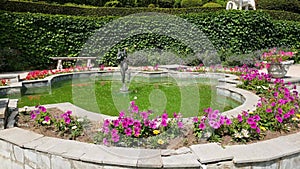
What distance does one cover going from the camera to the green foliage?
14008mm

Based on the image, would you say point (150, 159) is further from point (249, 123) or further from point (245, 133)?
point (249, 123)

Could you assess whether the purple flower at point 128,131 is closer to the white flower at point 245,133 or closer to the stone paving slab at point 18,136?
the stone paving slab at point 18,136

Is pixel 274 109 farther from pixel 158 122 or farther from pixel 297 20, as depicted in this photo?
pixel 297 20

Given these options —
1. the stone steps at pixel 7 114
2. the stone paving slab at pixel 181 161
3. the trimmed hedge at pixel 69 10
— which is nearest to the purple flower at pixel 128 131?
the stone paving slab at pixel 181 161

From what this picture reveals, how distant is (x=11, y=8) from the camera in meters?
9.95

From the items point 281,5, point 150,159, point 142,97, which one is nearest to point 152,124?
point 150,159

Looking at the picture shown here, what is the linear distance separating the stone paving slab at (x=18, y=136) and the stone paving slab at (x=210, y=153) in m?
1.64

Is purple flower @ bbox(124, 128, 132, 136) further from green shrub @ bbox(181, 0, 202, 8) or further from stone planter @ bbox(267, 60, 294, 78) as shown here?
green shrub @ bbox(181, 0, 202, 8)

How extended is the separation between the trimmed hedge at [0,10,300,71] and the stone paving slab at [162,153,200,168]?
9.06 meters

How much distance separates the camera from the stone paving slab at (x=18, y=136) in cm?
250

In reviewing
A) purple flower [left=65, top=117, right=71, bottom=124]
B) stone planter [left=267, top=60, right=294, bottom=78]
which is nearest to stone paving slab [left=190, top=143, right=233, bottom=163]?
purple flower [left=65, top=117, right=71, bottom=124]

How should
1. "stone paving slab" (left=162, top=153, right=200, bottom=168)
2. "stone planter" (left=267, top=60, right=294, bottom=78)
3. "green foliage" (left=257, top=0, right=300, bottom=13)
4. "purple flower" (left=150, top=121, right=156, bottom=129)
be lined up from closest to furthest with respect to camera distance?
1. "stone paving slab" (left=162, top=153, right=200, bottom=168)
2. "purple flower" (left=150, top=121, right=156, bottom=129)
3. "stone planter" (left=267, top=60, right=294, bottom=78)
4. "green foliage" (left=257, top=0, right=300, bottom=13)

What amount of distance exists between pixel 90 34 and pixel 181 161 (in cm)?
1000

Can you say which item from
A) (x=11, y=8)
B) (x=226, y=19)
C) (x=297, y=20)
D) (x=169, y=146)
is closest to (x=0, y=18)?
(x=11, y=8)
